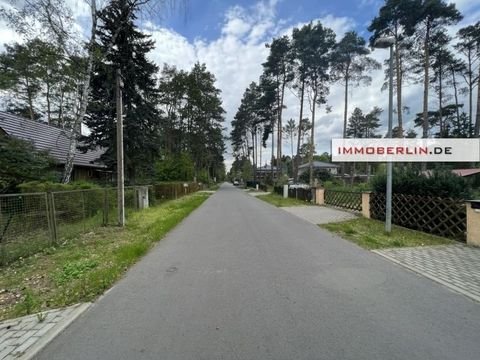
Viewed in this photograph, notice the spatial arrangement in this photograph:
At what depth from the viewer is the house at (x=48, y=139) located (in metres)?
16.0

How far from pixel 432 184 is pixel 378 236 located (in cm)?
283

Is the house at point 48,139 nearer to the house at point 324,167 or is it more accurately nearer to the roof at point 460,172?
the roof at point 460,172

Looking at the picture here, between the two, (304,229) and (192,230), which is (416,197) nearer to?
(304,229)

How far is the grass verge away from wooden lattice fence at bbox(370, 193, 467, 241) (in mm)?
8091

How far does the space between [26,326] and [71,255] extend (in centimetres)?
305

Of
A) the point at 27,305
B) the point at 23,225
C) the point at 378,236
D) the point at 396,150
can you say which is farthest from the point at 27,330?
the point at 396,150

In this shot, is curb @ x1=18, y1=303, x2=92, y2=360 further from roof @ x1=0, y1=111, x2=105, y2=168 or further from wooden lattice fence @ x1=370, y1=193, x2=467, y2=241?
roof @ x1=0, y1=111, x2=105, y2=168

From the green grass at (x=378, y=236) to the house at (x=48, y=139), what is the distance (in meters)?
14.3

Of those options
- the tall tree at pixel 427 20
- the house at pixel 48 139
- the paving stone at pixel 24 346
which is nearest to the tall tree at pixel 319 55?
the tall tree at pixel 427 20

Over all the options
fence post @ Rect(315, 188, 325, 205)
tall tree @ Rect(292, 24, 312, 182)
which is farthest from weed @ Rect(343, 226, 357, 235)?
tall tree @ Rect(292, 24, 312, 182)

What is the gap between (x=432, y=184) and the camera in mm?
8867

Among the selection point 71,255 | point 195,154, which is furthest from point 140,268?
point 195,154

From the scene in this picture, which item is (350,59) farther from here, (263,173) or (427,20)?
(263,173)

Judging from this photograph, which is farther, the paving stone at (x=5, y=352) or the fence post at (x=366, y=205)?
the fence post at (x=366, y=205)
